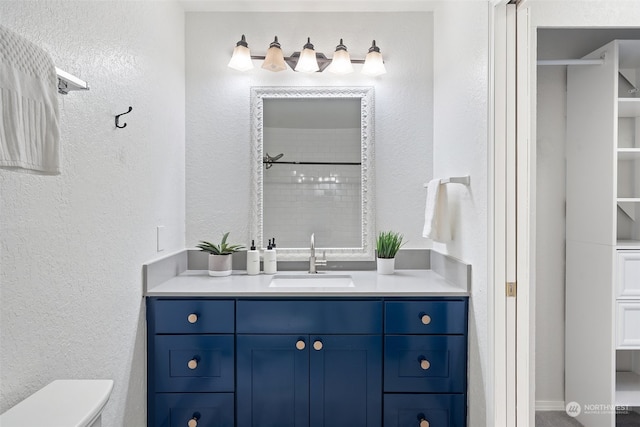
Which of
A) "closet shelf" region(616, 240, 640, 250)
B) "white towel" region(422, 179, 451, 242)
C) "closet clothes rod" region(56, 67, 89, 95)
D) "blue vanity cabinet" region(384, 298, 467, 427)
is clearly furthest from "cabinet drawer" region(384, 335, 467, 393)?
"closet clothes rod" region(56, 67, 89, 95)

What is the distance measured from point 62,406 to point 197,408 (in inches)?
Answer: 37.5

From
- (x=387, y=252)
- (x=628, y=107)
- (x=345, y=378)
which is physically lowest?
(x=345, y=378)

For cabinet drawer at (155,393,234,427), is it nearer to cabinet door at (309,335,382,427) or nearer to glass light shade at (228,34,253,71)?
cabinet door at (309,335,382,427)

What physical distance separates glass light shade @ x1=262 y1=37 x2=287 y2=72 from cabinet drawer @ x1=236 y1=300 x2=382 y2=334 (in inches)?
51.1

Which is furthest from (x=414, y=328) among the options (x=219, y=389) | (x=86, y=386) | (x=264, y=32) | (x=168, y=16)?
(x=168, y=16)

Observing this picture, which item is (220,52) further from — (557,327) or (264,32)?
(557,327)

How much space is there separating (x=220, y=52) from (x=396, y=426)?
7.19 feet

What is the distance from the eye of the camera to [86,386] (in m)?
1.03

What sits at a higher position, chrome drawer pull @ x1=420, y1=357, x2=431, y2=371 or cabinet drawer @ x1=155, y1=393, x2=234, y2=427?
chrome drawer pull @ x1=420, y1=357, x2=431, y2=371

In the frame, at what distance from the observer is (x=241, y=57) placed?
86.5 inches

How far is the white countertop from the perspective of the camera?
1.76 m

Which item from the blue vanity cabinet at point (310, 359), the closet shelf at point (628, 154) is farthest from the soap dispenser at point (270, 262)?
the closet shelf at point (628, 154)

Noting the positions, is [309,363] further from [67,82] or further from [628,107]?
[628,107]

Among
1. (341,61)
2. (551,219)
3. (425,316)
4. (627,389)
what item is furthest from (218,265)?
(627,389)
